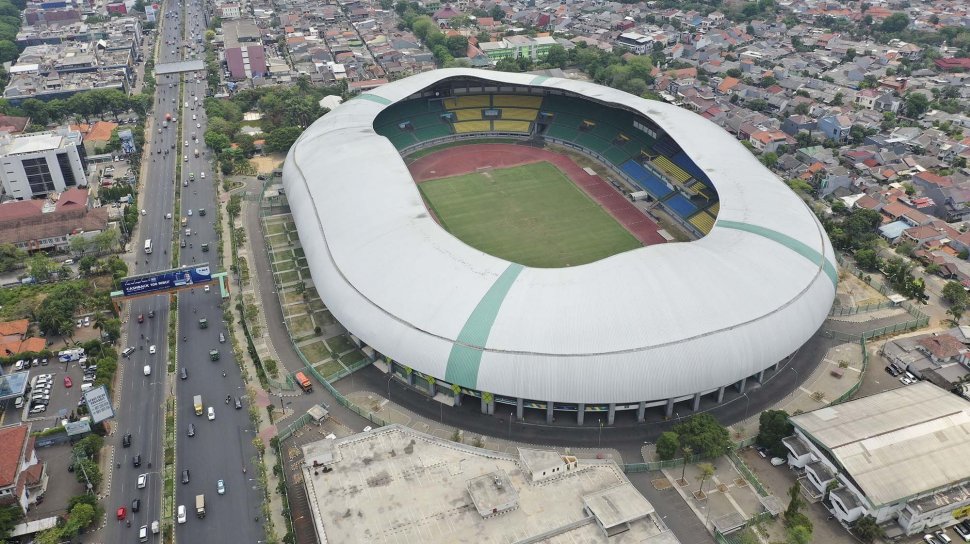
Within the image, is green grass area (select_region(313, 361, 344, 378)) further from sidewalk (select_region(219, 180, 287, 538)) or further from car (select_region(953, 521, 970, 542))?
car (select_region(953, 521, 970, 542))

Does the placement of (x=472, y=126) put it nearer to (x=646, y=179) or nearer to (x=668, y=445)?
(x=646, y=179)

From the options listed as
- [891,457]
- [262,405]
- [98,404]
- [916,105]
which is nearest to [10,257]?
[98,404]

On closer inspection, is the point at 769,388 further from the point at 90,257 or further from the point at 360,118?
the point at 90,257

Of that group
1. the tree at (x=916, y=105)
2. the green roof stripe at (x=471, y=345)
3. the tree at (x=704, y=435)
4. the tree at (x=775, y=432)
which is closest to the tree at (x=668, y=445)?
the tree at (x=704, y=435)

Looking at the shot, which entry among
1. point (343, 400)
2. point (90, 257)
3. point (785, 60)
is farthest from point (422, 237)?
point (785, 60)

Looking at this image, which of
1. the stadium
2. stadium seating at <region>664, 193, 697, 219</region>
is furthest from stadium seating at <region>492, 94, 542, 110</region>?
stadium seating at <region>664, 193, 697, 219</region>
